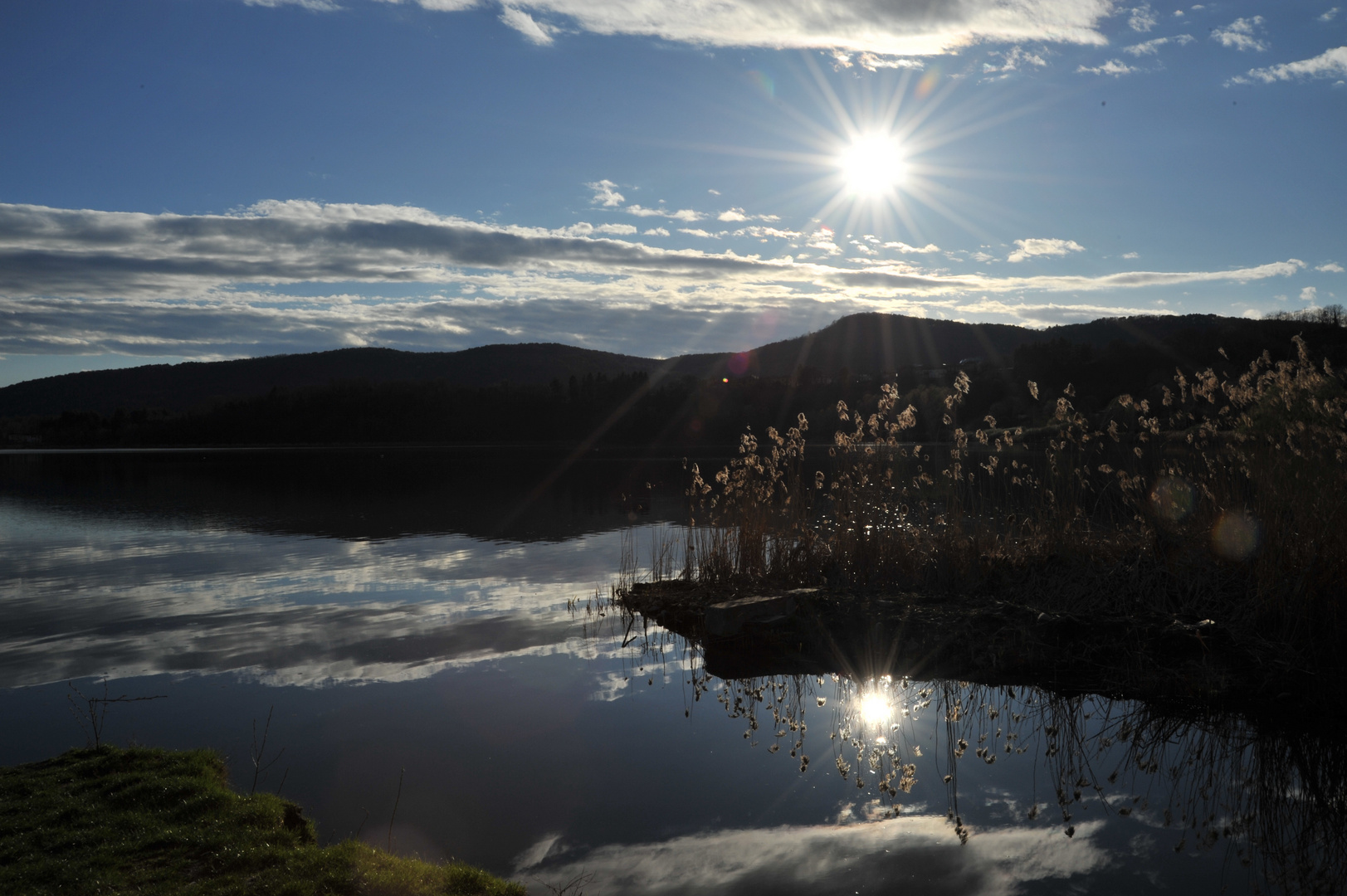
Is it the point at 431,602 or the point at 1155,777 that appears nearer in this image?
the point at 1155,777

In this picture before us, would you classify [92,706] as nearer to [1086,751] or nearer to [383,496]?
[1086,751]

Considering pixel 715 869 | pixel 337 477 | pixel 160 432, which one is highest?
pixel 160 432

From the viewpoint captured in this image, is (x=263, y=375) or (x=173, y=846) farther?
(x=263, y=375)

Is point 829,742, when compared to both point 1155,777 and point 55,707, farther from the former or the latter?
point 55,707

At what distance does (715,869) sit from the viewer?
4324 mm

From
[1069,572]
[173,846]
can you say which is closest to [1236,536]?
[1069,572]

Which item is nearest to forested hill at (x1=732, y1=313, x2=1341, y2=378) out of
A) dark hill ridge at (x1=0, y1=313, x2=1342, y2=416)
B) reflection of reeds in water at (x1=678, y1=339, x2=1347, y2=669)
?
dark hill ridge at (x1=0, y1=313, x2=1342, y2=416)

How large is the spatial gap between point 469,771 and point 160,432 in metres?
129

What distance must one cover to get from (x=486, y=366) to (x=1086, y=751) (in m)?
157

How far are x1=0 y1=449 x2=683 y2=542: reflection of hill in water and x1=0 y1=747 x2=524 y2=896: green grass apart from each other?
44.8 ft

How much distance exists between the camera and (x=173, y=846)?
4.23 meters

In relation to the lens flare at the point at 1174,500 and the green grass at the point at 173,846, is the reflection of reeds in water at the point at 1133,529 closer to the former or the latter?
the lens flare at the point at 1174,500

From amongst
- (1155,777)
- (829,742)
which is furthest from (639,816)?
(1155,777)

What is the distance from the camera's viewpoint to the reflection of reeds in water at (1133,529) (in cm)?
742
